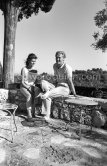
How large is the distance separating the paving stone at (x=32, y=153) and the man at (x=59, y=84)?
5.16 ft

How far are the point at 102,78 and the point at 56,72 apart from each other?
3986 millimetres

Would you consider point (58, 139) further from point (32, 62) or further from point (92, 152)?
point (32, 62)

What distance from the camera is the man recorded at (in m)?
4.94

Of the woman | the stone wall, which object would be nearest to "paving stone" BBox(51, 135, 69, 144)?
the stone wall

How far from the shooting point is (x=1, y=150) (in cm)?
325

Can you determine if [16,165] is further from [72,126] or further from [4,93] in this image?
[4,93]

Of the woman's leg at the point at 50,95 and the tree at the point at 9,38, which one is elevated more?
the tree at the point at 9,38

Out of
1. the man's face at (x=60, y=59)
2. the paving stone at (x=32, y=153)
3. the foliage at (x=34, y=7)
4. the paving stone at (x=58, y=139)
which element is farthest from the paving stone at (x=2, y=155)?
the foliage at (x=34, y=7)

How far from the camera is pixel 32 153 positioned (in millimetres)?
3182

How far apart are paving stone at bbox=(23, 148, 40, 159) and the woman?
1954 mm

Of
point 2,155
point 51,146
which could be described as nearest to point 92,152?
point 51,146

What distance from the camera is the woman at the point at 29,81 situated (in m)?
5.30

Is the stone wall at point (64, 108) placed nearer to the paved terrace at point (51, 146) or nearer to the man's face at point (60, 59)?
the paved terrace at point (51, 146)

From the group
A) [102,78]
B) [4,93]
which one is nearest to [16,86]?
[4,93]
